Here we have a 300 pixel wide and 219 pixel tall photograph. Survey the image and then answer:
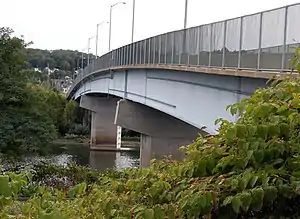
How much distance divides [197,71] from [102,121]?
45.8 metres

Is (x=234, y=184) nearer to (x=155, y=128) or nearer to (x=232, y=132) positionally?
(x=232, y=132)

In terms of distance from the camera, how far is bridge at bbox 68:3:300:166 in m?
11.2

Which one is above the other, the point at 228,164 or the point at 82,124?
the point at 228,164

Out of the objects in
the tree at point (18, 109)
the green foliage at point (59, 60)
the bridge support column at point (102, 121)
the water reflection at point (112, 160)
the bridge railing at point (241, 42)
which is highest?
the green foliage at point (59, 60)

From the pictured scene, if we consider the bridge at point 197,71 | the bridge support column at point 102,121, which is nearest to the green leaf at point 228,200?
the bridge at point 197,71

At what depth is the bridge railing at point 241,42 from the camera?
34.9 feet

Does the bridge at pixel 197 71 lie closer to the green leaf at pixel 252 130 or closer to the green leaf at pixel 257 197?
the green leaf at pixel 252 130

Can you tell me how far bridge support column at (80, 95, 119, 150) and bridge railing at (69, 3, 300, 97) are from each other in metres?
37.0

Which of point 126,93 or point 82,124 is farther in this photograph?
point 82,124

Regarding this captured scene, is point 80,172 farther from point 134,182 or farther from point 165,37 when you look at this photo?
point 134,182

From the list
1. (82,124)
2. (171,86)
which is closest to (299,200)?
(171,86)

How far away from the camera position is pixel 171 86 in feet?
63.3

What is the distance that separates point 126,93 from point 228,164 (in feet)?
81.3

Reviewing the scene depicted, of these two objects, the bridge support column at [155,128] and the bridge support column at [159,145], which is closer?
the bridge support column at [159,145]
